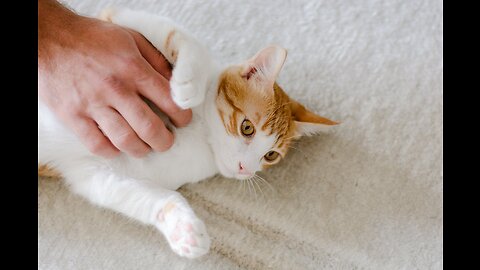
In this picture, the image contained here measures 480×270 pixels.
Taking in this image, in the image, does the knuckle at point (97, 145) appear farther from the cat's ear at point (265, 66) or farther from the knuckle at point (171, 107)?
the cat's ear at point (265, 66)

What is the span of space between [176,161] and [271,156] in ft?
0.76

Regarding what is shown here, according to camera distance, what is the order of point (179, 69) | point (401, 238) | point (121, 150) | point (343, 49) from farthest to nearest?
point (343, 49) < point (401, 238) < point (121, 150) < point (179, 69)

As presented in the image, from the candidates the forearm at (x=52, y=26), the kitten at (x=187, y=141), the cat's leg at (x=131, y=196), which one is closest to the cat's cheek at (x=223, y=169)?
the kitten at (x=187, y=141)

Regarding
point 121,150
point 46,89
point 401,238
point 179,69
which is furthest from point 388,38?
point 46,89

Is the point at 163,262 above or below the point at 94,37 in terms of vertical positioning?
below

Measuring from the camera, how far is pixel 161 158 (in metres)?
1.07

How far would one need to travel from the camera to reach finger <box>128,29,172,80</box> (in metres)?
1.02

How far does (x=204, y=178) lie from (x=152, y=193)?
0.16 meters

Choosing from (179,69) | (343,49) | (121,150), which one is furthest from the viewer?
(343,49)

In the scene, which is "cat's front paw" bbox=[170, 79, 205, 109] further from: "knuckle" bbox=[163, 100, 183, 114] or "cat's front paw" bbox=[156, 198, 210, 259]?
"cat's front paw" bbox=[156, 198, 210, 259]

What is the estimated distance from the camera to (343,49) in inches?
51.1

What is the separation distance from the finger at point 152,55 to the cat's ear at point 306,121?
0.32 meters

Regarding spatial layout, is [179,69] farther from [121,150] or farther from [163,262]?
[163,262]

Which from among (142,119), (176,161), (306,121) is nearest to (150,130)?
(142,119)
